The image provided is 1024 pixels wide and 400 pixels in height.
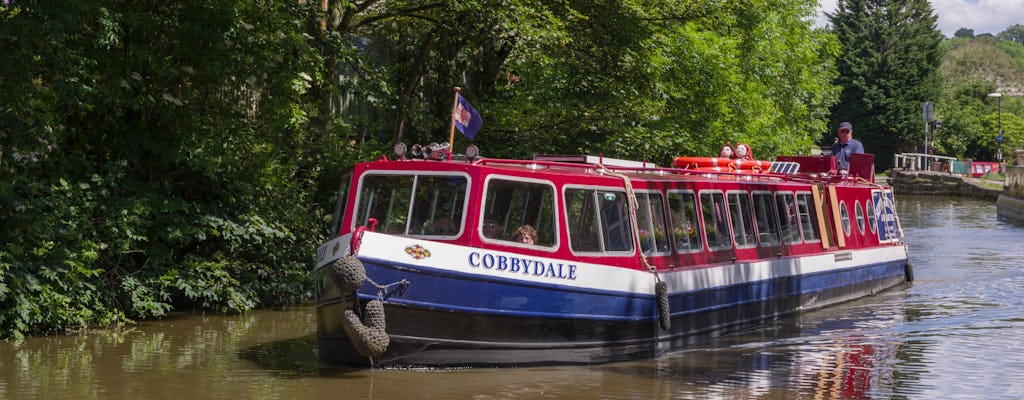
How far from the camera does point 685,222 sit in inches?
668

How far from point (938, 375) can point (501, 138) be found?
45.1 feet

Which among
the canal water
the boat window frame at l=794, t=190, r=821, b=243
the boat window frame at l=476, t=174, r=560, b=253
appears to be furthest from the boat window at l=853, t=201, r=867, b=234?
the boat window frame at l=476, t=174, r=560, b=253

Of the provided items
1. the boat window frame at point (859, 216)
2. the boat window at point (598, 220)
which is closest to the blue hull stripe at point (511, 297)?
the boat window at point (598, 220)

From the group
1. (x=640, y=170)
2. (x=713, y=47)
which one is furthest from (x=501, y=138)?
(x=640, y=170)

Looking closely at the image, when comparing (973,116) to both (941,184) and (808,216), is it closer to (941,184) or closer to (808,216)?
(941,184)

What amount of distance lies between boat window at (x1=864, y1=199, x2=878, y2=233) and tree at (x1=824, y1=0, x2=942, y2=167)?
6688 centimetres

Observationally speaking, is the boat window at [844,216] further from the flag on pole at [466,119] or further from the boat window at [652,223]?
the flag on pole at [466,119]

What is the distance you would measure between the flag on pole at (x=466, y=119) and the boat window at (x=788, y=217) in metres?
6.22

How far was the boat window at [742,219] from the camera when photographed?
60.1ft

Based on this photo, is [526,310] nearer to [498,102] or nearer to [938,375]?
[938,375]

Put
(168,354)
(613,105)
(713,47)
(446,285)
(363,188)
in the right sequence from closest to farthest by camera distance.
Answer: (446,285) < (363,188) < (168,354) < (613,105) < (713,47)

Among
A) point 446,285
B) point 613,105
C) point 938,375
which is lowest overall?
point 938,375

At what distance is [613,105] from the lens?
25.8 meters

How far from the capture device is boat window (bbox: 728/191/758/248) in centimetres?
1831
